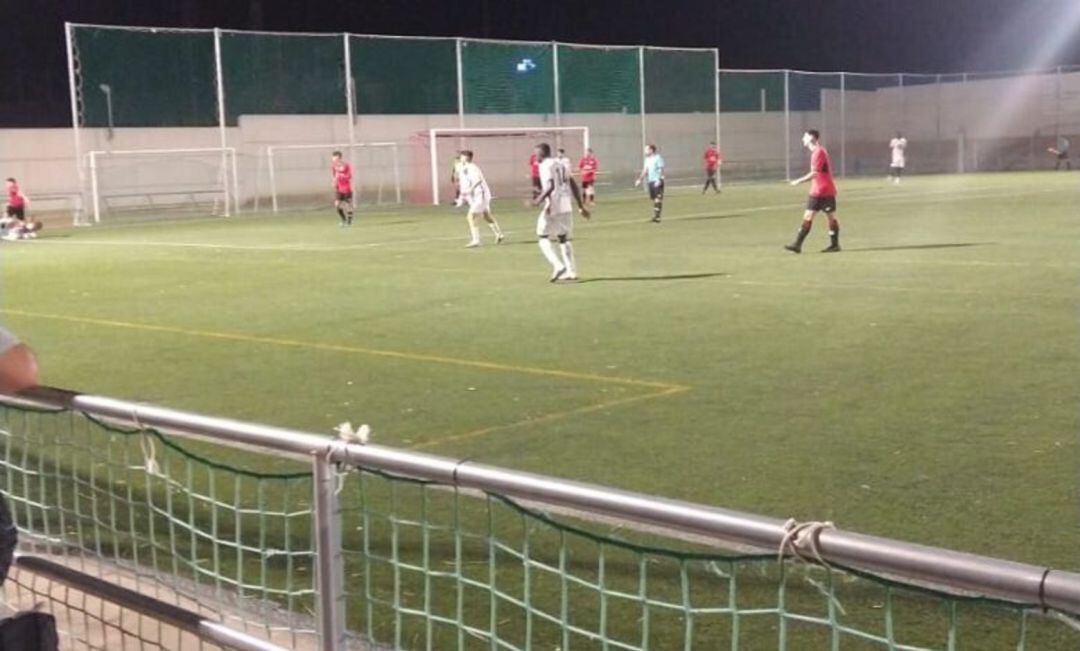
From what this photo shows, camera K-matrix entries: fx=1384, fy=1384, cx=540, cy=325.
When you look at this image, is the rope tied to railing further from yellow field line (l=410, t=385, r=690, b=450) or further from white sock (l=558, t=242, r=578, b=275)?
white sock (l=558, t=242, r=578, b=275)

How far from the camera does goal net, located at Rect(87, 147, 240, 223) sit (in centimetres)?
3722

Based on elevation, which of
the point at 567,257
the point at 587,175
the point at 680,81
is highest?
the point at 680,81

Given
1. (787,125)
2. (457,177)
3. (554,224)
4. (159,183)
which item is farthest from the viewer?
(787,125)

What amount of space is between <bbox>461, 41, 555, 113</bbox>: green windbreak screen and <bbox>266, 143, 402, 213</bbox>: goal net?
3633 mm

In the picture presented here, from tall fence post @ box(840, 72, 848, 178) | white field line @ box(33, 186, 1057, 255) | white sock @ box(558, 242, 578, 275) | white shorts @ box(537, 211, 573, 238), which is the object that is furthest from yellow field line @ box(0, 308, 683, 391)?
tall fence post @ box(840, 72, 848, 178)

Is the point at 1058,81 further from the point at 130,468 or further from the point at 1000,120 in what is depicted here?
the point at 130,468

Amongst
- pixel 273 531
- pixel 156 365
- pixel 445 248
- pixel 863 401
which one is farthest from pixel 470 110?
pixel 273 531

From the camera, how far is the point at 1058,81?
5812 centimetres

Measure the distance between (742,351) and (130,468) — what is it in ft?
24.1

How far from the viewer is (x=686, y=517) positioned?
2.86 metres

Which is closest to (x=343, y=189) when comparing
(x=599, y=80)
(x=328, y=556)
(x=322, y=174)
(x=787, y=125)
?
(x=322, y=174)

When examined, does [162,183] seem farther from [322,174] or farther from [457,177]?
[457,177]

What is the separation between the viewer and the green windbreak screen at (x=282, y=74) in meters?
40.3

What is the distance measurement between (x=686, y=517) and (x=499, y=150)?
144ft
